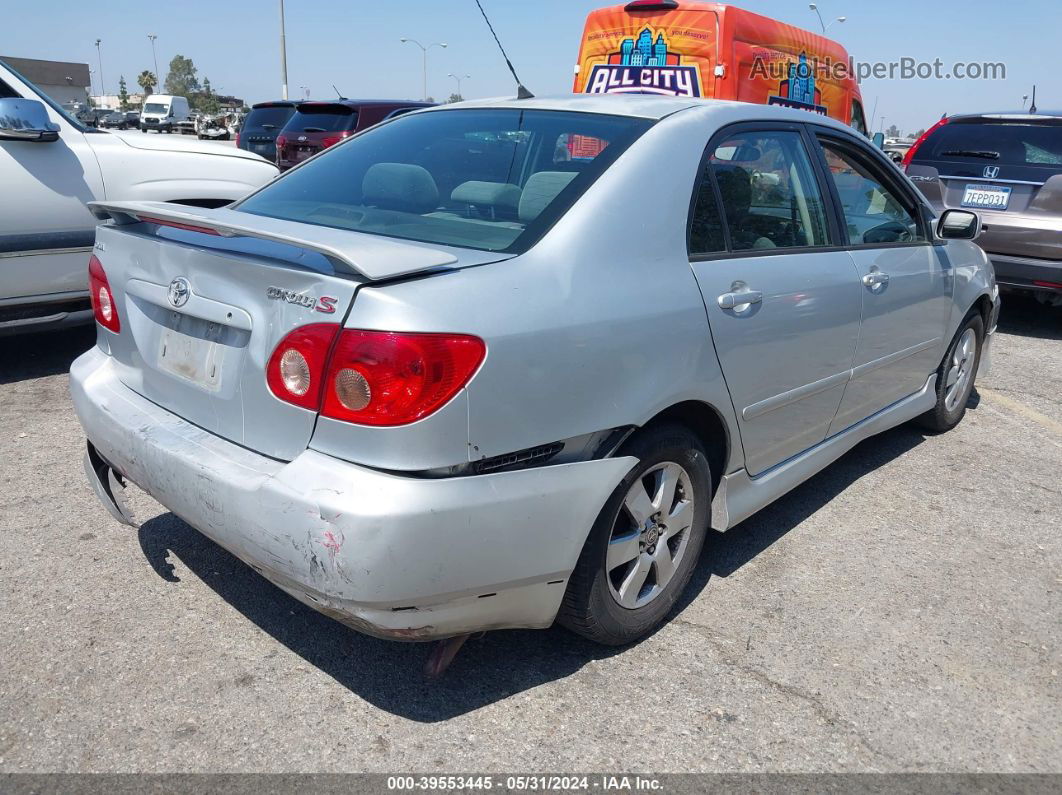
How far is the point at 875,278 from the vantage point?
11.7ft

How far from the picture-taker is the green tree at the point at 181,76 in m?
128

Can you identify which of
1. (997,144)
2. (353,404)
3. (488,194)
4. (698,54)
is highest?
(698,54)

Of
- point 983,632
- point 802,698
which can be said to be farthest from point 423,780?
point 983,632

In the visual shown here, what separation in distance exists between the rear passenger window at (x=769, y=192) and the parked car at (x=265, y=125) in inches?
509

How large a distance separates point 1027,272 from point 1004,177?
82cm

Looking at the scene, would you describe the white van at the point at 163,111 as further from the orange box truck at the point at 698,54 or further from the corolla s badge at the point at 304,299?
the corolla s badge at the point at 304,299

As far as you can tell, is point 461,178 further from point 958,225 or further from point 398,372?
point 958,225

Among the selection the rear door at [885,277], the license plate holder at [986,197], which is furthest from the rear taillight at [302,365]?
the license plate holder at [986,197]

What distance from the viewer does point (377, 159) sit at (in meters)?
3.07

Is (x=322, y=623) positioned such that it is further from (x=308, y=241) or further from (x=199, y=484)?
(x=308, y=241)

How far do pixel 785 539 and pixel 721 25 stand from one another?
654 centimetres

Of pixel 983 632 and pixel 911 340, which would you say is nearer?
pixel 983 632

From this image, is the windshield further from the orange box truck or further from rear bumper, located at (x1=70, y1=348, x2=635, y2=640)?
the orange box truck

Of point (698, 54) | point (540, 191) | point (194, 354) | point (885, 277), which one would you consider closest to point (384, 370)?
point (194, 354)
